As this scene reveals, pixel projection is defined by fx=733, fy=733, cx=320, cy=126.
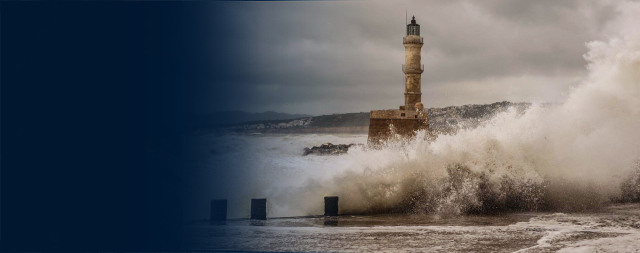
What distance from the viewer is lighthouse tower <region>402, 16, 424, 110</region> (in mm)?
24469

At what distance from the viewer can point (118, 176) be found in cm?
944

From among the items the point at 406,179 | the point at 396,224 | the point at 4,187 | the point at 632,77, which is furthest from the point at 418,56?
the point at 4,187

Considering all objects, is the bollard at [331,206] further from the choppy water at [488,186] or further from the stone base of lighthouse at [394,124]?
the stone base of lighthouse at [394,124]

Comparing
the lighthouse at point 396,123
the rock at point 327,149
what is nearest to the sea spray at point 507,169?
Answer: the lighthouse at point 396,123

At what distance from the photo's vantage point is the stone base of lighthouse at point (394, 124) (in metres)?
21.6

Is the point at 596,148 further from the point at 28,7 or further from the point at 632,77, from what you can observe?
the point at 28,7

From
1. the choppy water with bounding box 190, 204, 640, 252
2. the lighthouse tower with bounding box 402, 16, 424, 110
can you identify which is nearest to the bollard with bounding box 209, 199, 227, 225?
the choppy water with bounding box 190, 204, 640, 252

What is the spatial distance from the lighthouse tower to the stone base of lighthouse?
6.35 ft

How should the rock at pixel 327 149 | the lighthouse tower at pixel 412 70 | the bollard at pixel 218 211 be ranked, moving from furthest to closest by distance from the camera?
1. the rock at pixel 327 149
2. the lighthouse tower at pixel 412 70
3. the bollard at pixel 218 211

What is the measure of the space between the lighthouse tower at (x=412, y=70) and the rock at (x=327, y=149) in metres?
10.9

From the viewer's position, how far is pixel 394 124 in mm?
21812

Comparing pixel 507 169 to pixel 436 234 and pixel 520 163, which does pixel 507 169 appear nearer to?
pixel 520 163

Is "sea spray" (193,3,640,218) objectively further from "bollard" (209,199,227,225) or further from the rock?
the rock

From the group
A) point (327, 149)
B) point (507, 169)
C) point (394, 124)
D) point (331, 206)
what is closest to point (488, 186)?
point (507, 169)
